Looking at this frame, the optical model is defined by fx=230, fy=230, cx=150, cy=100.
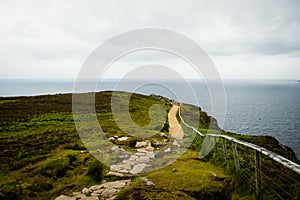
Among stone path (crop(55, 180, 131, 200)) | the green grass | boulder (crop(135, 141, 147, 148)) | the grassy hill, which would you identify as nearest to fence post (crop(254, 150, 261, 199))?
the grassy hill

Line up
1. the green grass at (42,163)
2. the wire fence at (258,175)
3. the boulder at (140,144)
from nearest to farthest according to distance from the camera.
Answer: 1. the wire fence at (258,175)
2. the green grass at (42,163)
3. the boulder at (140,144)

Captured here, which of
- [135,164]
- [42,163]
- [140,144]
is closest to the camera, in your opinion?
[135,164]

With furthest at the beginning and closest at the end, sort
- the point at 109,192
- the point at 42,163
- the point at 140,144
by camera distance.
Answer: the point at 140,144
the point at 42,163
the point at 109,192

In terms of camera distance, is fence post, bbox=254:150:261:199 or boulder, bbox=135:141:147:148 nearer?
fence post, bbox=254:150:261:199

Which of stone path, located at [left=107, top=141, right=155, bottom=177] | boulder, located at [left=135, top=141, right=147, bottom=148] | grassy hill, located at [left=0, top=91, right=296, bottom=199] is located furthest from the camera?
boulder, located at [left=135, top=141, right=147, bottom=148]

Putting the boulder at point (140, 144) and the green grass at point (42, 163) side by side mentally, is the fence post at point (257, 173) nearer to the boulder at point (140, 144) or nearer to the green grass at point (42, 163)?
the green grass at point (42, 163)

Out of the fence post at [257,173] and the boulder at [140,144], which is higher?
the fence post at [257,173]

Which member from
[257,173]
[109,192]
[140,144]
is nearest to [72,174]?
[109,192]

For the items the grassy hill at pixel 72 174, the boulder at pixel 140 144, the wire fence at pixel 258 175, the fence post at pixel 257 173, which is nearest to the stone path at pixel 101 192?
the grassy hill at pixel 72 174

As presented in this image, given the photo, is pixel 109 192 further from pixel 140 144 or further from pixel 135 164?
pixel 140 144

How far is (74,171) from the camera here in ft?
32.4

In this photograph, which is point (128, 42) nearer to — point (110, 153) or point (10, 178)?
point (110, 153)

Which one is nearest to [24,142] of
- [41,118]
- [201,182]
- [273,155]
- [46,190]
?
[46,190]

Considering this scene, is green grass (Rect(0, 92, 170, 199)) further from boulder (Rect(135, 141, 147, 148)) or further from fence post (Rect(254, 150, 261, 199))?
fence post (Rect(254, 150, 261, 199))
